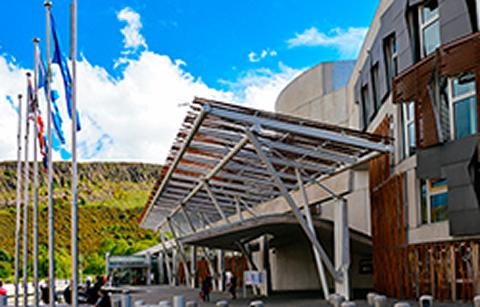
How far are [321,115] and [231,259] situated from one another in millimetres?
14720

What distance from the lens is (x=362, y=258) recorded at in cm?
4038

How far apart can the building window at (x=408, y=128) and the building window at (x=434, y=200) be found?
74.0 inches

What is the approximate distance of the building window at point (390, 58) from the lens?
98.2 ft

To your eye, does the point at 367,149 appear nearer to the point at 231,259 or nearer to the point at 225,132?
the point at 225,132

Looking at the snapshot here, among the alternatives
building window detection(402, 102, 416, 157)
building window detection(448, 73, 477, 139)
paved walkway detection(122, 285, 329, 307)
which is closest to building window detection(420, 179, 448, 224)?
building window detection(402, 102, 416, 157)

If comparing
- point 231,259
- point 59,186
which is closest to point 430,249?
point 231,259

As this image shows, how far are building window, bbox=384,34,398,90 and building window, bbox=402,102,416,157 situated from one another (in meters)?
2.49

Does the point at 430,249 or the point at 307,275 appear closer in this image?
the point at 430,249

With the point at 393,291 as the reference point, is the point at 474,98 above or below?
above

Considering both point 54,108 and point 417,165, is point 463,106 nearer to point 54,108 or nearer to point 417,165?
point 417,165

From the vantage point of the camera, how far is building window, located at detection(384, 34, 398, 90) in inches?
1178

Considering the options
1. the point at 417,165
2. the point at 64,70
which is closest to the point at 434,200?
the point at 417,165

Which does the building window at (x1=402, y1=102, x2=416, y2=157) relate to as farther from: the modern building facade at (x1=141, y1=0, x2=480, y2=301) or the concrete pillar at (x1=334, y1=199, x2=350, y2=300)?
the concrete pillar at (x1=334, y1=199, x2=350, y2=300)

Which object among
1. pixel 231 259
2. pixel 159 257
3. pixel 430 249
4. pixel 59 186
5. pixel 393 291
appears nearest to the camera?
pixel 430 249
